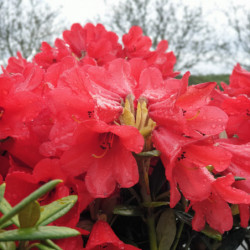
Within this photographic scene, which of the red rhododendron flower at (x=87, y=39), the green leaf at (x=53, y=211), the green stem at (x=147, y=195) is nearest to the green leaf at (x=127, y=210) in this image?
the green stem at (x=147, y=195)

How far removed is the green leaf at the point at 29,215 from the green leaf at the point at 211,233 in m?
0.29

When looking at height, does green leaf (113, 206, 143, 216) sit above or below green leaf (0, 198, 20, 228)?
below

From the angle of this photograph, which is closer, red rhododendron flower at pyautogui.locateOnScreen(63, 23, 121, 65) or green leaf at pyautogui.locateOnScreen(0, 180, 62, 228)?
green leaf at pyautogui.locateOnScreen(0, 180, 62, 228)

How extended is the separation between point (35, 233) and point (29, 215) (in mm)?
16

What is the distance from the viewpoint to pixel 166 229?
472 millimetres

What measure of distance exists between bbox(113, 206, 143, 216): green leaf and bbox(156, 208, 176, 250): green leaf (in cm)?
4

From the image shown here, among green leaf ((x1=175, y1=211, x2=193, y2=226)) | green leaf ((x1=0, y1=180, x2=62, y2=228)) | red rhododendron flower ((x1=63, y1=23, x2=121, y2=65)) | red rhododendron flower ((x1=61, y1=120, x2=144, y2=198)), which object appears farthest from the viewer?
red rhododendron flower ((x1=63, y1=23, x2=121, y2=65))

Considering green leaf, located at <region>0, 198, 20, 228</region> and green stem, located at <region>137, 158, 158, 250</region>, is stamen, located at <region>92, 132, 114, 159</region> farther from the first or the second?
green leaf, located at <region>0, 198, 20, 228</region>

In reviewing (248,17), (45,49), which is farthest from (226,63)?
(45,49)

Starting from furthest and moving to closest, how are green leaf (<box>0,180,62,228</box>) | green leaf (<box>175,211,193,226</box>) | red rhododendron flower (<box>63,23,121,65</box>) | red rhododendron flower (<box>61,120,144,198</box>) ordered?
red rhododendron flower (<box>63,23,121,65</box>) → green leaf (<box>175,211,193,226</box>) → red rhododendron flower (<box>61,120,144,198</box>) → green leaf (<box>0,180,62,228</box>)

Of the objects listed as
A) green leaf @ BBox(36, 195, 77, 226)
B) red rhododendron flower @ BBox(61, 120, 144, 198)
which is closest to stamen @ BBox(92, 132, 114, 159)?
red rhododendron flower @ BBox(61, 120, 144, 198)

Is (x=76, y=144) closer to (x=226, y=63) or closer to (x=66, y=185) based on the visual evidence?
(x=66, y=185)

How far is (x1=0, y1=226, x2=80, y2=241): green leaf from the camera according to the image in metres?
0.25

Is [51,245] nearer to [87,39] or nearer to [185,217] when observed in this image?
[185,217]
